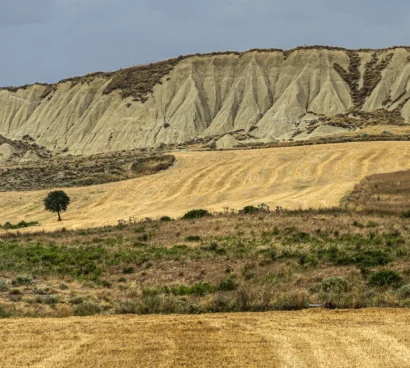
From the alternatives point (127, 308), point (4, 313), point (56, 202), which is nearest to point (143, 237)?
point (127, 308)

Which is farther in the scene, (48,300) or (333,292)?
(48,300)

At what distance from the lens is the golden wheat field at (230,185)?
44656 millimetres

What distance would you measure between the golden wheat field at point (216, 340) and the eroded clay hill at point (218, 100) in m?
90.2

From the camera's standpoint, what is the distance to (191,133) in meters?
117

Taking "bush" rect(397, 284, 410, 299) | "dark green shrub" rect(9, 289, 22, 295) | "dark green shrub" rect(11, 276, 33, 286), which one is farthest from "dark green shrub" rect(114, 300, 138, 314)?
"bush" rect(397, 284, 410, 299)

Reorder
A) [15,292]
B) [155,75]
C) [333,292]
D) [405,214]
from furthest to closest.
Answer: [155,75]
[405,214]
[15,292]
[333,292]

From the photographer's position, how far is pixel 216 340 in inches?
439

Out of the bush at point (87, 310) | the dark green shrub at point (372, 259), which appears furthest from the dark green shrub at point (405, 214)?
the bush at point (87, 310)

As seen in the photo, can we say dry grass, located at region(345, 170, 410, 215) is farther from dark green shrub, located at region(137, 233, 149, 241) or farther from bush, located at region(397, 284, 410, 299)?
bush, located at region(397, 284, 410, 299)

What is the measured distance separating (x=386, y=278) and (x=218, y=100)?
11318 centimetres

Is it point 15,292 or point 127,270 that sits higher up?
point 15,292

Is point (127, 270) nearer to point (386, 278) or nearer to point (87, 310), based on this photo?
point (87, 310)

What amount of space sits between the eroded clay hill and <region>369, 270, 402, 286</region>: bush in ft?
277

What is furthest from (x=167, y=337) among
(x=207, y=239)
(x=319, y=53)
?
(x=319, y=53)
